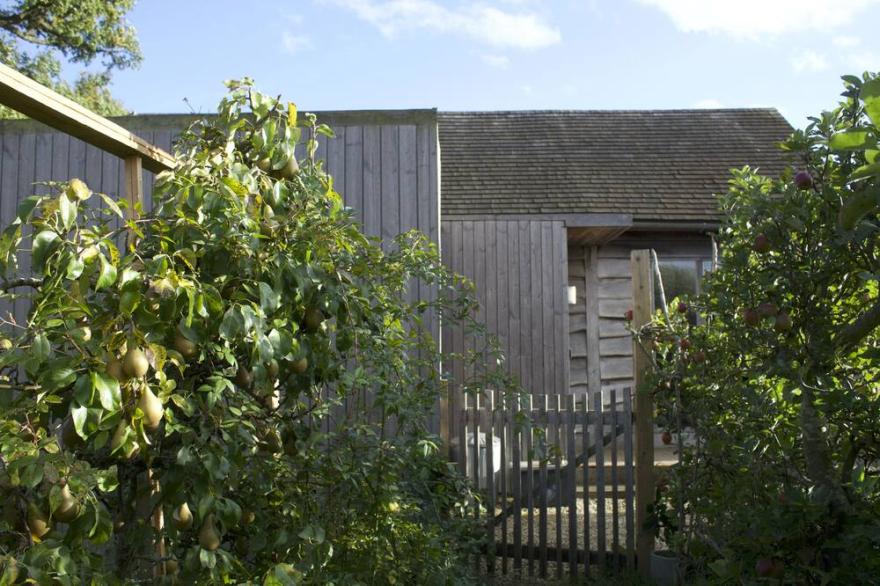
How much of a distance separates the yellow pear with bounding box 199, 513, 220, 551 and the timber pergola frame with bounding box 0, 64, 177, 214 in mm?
1052

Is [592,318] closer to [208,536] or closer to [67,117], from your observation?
[67,117]

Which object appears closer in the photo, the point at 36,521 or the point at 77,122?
the point at 36,521

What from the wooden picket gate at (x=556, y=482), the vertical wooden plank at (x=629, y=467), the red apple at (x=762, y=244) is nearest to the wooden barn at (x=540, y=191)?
the wooden picket gate at (x=556, y=482)

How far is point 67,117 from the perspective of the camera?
9.70 feet

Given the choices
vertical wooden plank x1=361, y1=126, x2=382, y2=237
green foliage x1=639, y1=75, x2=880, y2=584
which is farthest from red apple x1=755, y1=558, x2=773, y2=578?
vertical wooden plank x1=361, y1=126, x2=382, y2=237

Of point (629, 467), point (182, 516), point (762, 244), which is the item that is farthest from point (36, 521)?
point (629, 467)

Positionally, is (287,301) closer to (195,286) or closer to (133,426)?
(195,286)

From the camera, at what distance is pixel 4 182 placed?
23.4ft

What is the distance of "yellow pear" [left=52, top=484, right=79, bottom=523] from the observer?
198 centimetres

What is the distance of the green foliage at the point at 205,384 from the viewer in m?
2.10

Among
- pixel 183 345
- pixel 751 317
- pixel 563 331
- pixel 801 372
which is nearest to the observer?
pixel 183 345

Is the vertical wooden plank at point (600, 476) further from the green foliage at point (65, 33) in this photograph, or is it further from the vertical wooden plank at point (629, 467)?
the green foliage at point (65, 33)

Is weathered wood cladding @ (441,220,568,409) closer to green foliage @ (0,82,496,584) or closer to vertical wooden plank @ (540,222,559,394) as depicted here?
vertical wooden plank @ (540,222,559,394)

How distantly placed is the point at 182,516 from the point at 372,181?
4.80 meters
